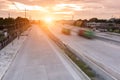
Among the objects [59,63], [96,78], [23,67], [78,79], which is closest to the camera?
[78,79]

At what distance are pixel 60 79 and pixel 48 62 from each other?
7.99m

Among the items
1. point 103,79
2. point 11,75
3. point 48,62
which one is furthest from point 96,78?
point 48,62

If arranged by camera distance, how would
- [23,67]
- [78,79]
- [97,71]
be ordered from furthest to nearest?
[23,67], [97,71], [78,79]

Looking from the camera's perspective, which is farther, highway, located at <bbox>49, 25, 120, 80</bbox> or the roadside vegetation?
the roadside vegetation

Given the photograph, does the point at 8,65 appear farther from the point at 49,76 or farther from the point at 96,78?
the point at 96,78

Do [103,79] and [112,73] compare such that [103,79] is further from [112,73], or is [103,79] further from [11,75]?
[11,75]

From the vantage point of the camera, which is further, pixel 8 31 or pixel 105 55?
pixel 8 31

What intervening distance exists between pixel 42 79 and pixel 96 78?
357 centimetres

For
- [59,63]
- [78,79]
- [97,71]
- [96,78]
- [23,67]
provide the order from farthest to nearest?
[59,63] → [23,67] → [97,71] → [96,78] → [78,79]

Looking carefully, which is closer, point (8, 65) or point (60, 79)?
point (60, 79)

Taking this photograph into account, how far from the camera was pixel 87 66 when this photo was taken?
2481 cm

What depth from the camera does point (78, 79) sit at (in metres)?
18.9

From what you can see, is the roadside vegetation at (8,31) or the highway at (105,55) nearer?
the highway at (105,55)

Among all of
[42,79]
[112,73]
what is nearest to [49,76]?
[42,79]
